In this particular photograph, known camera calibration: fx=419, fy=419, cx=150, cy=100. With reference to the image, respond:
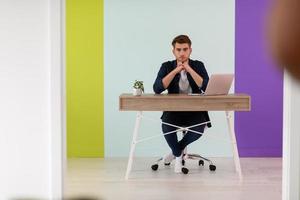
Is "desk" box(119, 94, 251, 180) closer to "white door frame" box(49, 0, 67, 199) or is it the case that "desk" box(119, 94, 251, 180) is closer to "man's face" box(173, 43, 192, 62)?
"man's face" box(173, 43, 192, 62)

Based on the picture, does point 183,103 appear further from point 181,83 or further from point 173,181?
point 173,181

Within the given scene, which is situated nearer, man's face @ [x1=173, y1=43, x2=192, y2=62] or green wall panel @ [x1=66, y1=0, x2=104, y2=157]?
man's face @ [x1=173, y1=43, x2=192, y2=62]

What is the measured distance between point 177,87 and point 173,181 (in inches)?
32.9

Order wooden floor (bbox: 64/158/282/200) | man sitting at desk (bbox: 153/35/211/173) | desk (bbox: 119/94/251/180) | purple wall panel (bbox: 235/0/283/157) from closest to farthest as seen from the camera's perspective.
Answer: wooden floor (bbox: 64/158/282/200), desk (bbox: 119/94/251/180), man sitting at desk (bbox: 153/35/211/173), purple wall panel (bbox: 235/0/283/157)

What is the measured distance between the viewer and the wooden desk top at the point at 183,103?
3264 millimetres

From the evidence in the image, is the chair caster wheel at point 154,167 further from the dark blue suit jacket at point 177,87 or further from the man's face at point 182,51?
the man's face at point 182,51

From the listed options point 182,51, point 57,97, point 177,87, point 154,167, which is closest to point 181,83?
point 177,87

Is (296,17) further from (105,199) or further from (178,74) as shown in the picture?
(178,74)

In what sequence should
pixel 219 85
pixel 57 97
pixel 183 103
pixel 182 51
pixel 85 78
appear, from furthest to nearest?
1. pixel 85 78
2. pixel 182 51
3. pixel 219 85
4. pixel 183 103
5. pixel 57 97

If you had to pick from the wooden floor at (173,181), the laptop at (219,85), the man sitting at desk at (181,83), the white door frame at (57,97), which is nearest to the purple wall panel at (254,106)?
the wooden floor at (173,181)

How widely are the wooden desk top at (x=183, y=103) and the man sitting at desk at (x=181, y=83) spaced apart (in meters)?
0.33

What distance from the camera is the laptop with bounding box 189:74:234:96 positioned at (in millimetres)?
3307

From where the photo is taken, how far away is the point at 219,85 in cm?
341

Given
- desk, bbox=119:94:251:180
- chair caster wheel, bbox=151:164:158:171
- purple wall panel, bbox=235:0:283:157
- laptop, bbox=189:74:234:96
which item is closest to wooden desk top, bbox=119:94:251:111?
desk, bbox=119:94:251:180
